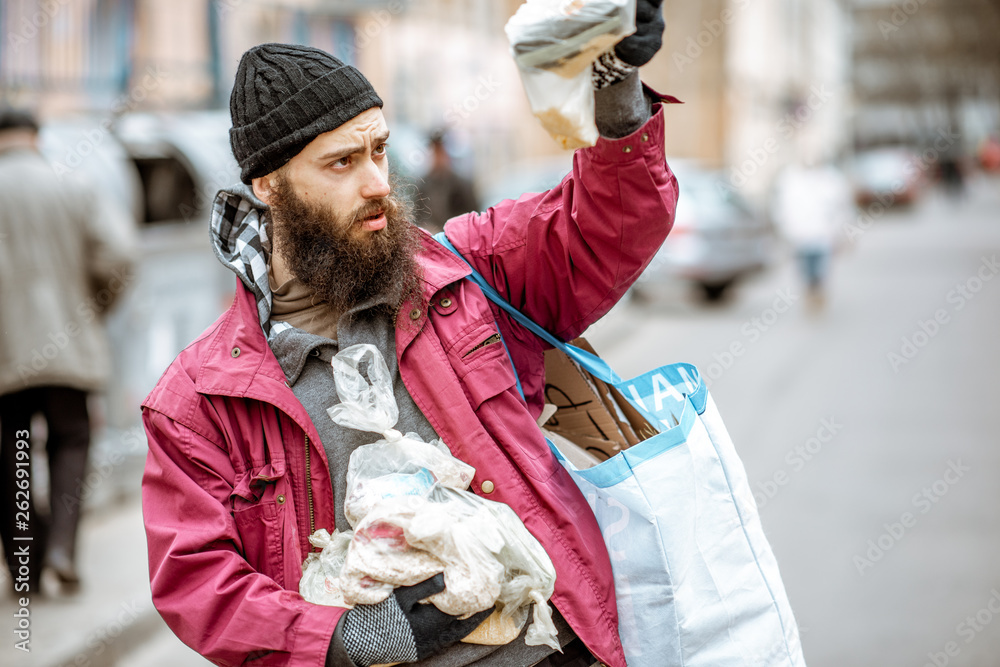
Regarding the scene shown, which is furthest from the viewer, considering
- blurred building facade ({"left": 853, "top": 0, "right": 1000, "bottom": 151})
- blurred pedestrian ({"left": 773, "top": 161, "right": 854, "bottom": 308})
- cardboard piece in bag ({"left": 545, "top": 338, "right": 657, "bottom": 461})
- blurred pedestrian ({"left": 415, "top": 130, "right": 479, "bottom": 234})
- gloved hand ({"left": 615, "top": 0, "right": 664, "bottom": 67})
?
blurred building facade ({"left": 853, "top": 0, "right": 1000, "bottom": 151})

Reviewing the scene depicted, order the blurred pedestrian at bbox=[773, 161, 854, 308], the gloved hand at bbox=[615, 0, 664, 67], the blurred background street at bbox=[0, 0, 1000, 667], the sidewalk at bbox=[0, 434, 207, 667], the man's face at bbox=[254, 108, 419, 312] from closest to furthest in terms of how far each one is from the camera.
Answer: the gloved hand at bbox=[615, 0, 664, 67] < the man's face at bbox=[254, 108, 419, 312] < the sidewalk at bbox=[0, 434, 207, 667] < the blurred background street at bbox=[0, 0, 1000, 667] < the blurred pedestrian at bbox=[773, 161, 854, 308]

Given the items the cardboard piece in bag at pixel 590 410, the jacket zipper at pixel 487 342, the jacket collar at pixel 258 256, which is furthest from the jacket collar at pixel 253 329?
the cardboard piece in bag at pixel 590 410

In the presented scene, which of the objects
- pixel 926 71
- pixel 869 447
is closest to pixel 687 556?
pixel 869 447

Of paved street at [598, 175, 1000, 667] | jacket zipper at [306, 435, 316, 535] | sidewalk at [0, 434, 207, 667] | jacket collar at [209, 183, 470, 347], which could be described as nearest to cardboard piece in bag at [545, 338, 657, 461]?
jacket collar at [209, 183, 470, 347]

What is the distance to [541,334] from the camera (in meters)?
2.01

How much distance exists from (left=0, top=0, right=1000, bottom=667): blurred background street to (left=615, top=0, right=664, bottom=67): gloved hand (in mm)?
869

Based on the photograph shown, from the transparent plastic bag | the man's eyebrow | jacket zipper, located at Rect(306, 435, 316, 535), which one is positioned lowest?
the transparent plastic bag

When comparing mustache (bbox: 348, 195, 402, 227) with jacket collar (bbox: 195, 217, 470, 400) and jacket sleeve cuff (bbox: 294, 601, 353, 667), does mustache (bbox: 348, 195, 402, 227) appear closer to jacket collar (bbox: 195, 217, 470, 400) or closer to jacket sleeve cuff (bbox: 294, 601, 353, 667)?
jacket collar (bbox: 195, 217, 470, 400)

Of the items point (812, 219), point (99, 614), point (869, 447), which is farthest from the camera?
point (812, 219)

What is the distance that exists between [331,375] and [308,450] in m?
0.15

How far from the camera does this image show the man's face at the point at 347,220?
1.92 metres

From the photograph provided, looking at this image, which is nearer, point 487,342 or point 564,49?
point 564,49

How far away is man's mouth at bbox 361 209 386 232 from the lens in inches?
77.1

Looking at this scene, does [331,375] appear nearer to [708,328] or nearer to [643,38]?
[643,38]
